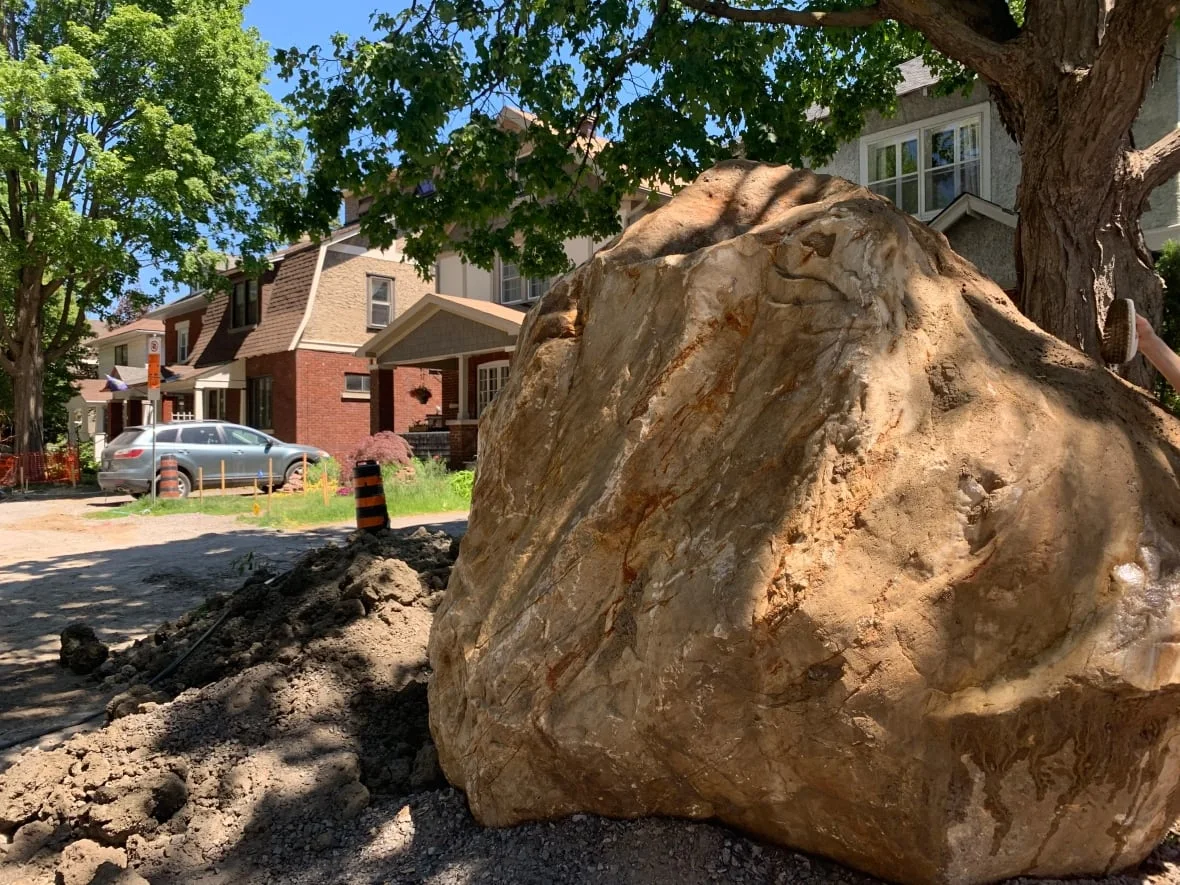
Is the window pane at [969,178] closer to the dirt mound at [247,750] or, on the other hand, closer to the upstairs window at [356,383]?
the dirt mound at [247,750]

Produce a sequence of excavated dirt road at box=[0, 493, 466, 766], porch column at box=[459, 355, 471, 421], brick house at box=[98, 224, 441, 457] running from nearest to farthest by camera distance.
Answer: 1. excavated dirt road at box=[0, 493, 466, 766]
2. porch column at box=[459, 355, 471, 421]
3. brick house at box=[98, 224, 441, 457]

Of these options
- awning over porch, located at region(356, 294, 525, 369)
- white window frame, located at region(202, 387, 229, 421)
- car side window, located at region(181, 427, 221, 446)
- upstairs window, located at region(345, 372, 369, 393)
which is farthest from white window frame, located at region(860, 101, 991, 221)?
white window frame, located at region(202, 387, 229, 421)

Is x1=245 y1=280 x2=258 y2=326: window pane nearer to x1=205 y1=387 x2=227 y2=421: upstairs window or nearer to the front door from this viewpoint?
x1=205 y1=387 x2=227 y2=421: upstairs window

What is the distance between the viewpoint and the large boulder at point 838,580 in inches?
88.7

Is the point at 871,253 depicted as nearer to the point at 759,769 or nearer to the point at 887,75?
the point at 759,769

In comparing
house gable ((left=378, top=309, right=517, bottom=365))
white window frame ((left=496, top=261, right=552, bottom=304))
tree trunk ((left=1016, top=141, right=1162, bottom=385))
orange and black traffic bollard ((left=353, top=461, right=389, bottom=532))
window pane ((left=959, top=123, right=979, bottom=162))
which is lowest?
orange and black traffic bollard ((left=353, top=461, right=389, bottom=532))

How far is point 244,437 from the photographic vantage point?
19.6 meters

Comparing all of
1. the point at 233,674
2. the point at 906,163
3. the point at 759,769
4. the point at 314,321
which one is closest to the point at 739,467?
the point at 759,769

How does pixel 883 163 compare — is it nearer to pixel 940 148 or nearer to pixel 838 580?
pixel 940 148

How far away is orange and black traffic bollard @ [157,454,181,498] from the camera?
17141mm

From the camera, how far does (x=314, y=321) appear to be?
85.9ft

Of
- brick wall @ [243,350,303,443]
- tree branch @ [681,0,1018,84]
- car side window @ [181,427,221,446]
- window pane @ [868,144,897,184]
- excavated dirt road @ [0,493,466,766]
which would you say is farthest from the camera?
brick wall @ [243,350,303,443]

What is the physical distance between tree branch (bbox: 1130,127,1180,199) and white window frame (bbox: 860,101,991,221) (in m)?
11.6

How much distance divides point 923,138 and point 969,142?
0.84m
